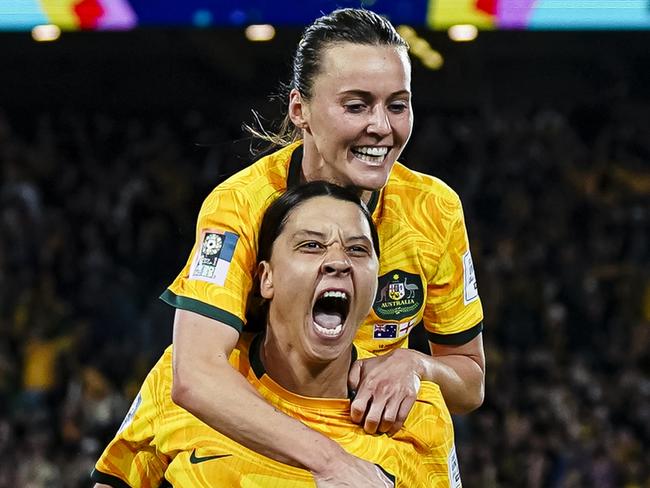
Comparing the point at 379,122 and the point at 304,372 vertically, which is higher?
the point at 379,122

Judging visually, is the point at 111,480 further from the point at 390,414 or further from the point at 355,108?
the point at 355,108

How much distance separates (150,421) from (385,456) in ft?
2.27

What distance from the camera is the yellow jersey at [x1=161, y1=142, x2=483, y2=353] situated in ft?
9.82

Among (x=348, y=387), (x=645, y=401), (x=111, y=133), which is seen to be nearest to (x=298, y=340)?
(x=348, y=387)

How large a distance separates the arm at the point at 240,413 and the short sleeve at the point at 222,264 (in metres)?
0.06

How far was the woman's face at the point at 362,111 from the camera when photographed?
3.01 meters

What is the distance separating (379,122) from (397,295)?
0.52 meters

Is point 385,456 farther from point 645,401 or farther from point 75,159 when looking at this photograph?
point 75,159

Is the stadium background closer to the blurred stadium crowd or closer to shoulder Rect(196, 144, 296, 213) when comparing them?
the blurred stadium crowd

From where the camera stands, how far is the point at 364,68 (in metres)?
3.02

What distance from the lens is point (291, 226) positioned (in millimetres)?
2918

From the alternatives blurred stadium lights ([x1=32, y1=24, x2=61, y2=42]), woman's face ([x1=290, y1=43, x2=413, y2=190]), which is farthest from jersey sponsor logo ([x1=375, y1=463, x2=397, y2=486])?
blurred stadium lights ([x1=32, y1=24, x2=61, y2=42])

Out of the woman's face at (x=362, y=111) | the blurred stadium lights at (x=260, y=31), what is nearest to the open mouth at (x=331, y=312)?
the woman's face at (x=362, y=111)

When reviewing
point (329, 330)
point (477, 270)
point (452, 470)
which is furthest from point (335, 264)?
point (477, 270)
